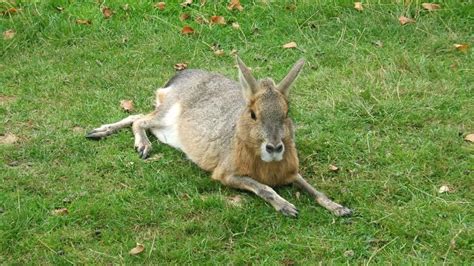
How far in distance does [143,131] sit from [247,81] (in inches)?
52.3

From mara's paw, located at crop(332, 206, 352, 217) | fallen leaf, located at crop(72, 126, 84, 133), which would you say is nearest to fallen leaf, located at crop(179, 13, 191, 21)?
fallen leaf, located at crop(72, 126, 84, 133)

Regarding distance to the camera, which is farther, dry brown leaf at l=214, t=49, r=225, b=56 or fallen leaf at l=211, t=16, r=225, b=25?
fallen leaf at l=211, t=16, r=225, b=25

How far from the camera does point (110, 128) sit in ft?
18.7

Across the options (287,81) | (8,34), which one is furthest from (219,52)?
(287,81)

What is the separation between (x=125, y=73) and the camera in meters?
6.80

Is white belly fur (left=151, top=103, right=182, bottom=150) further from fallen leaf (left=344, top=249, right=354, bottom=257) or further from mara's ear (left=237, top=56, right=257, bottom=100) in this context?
fallen leaf (left=344, top=249, right=354, bottom=257)

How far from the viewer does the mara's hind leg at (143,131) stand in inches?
213

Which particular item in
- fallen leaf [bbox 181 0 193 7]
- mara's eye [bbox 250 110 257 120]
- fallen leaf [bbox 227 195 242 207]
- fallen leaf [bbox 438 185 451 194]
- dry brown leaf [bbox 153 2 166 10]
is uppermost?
mara's eye [bbox 250 110 257 120]

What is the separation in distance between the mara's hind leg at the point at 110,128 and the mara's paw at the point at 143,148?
0.32 meters

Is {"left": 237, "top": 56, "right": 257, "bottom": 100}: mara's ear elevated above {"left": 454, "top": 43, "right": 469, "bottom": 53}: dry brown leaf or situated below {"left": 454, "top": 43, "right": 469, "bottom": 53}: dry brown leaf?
above

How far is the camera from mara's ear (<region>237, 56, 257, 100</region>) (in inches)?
182

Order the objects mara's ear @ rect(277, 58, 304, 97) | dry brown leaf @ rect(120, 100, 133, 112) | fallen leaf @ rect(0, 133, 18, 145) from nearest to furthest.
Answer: mara's ear @ rect(277, 58, 304, 97)
fallen leaf @ rect(0, 133, 18, 145)
dry brown leaf @ rect(120, 100, 133, 112)

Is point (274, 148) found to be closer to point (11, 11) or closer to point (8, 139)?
point (8, 139)

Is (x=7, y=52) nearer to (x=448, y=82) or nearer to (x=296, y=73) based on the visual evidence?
(x=296, y=73)
